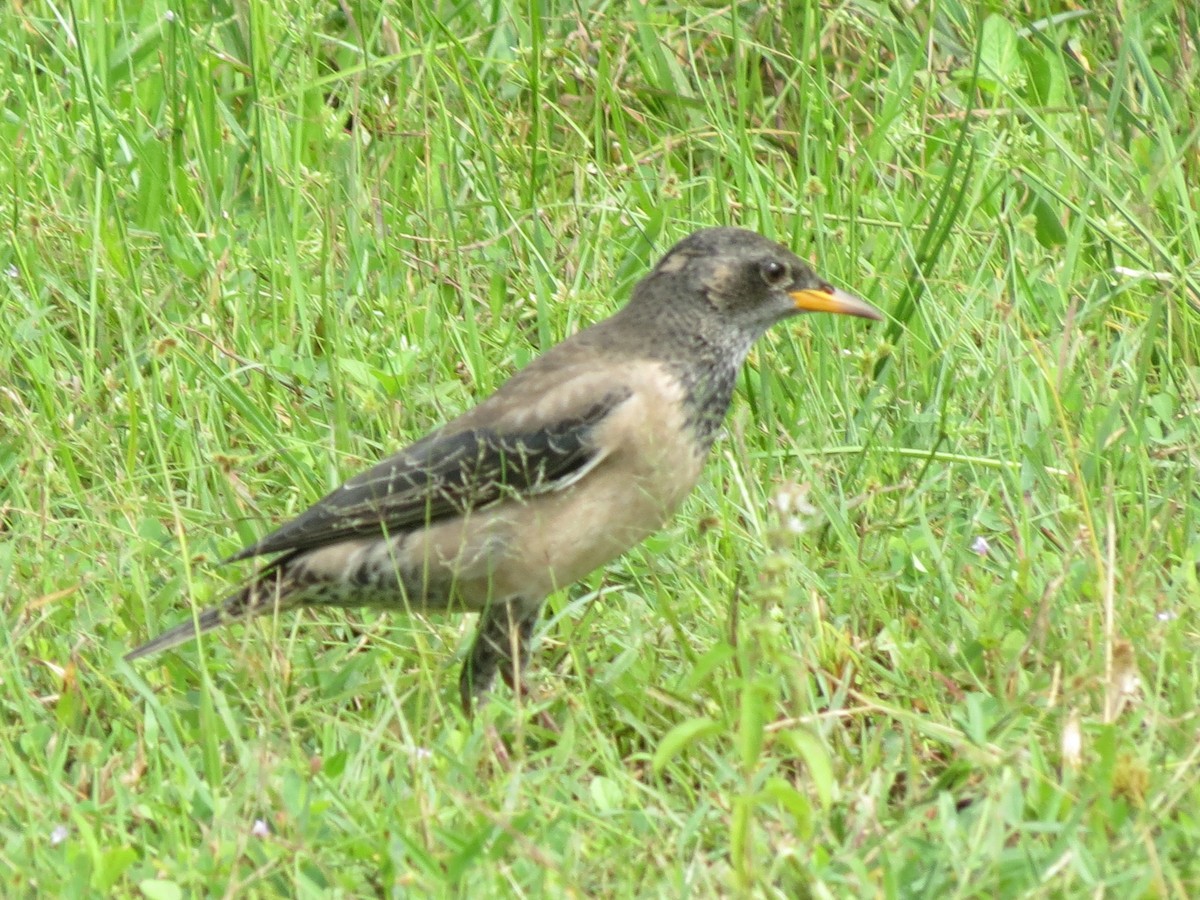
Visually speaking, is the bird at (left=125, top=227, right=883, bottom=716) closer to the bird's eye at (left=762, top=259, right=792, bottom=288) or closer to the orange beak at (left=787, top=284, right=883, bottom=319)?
the bird's eye at (left=762, top=259, right=792, bottom=288)

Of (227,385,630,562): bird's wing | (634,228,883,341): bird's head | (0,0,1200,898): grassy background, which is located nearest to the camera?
(0,0,1200,898): grassy background

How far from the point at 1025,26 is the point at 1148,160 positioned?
35.9 inches

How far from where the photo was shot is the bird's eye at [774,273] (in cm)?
589

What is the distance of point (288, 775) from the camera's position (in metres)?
4.55

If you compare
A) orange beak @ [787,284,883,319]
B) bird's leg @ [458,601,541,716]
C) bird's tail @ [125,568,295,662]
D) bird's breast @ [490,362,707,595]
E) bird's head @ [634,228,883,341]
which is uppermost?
bird's head @ [634,228,883,341]

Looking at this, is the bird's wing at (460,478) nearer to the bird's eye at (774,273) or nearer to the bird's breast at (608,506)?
the bird's breast at (608,506)

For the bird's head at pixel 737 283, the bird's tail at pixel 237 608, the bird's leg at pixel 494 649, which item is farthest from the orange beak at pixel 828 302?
the bird's tail at pixel 237 608

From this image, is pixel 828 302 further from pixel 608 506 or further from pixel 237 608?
pixel 237 608

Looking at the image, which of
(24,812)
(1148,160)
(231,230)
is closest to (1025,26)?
(1148,160)

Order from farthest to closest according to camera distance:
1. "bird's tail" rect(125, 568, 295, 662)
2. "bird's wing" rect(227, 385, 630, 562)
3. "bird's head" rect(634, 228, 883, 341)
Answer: "bird's head" rect(634, 228, 883, 341)
"bird's wing" rect(227, 385, 630, 562)
"bird's tail" rect(125, 568, 295, 662)

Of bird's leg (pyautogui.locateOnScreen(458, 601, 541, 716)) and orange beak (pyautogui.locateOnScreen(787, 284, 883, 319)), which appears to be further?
orange beak (pyautogui.locateOnScreen(787, 284, 883, 319))

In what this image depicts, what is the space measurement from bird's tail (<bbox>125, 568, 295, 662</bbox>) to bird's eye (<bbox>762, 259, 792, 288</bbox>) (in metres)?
1.49

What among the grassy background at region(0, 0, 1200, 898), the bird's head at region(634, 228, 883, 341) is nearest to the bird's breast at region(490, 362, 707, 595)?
the grassy background at region(0, 0, 1200, 898)

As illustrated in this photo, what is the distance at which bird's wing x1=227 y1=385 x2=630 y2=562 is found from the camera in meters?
5.50
